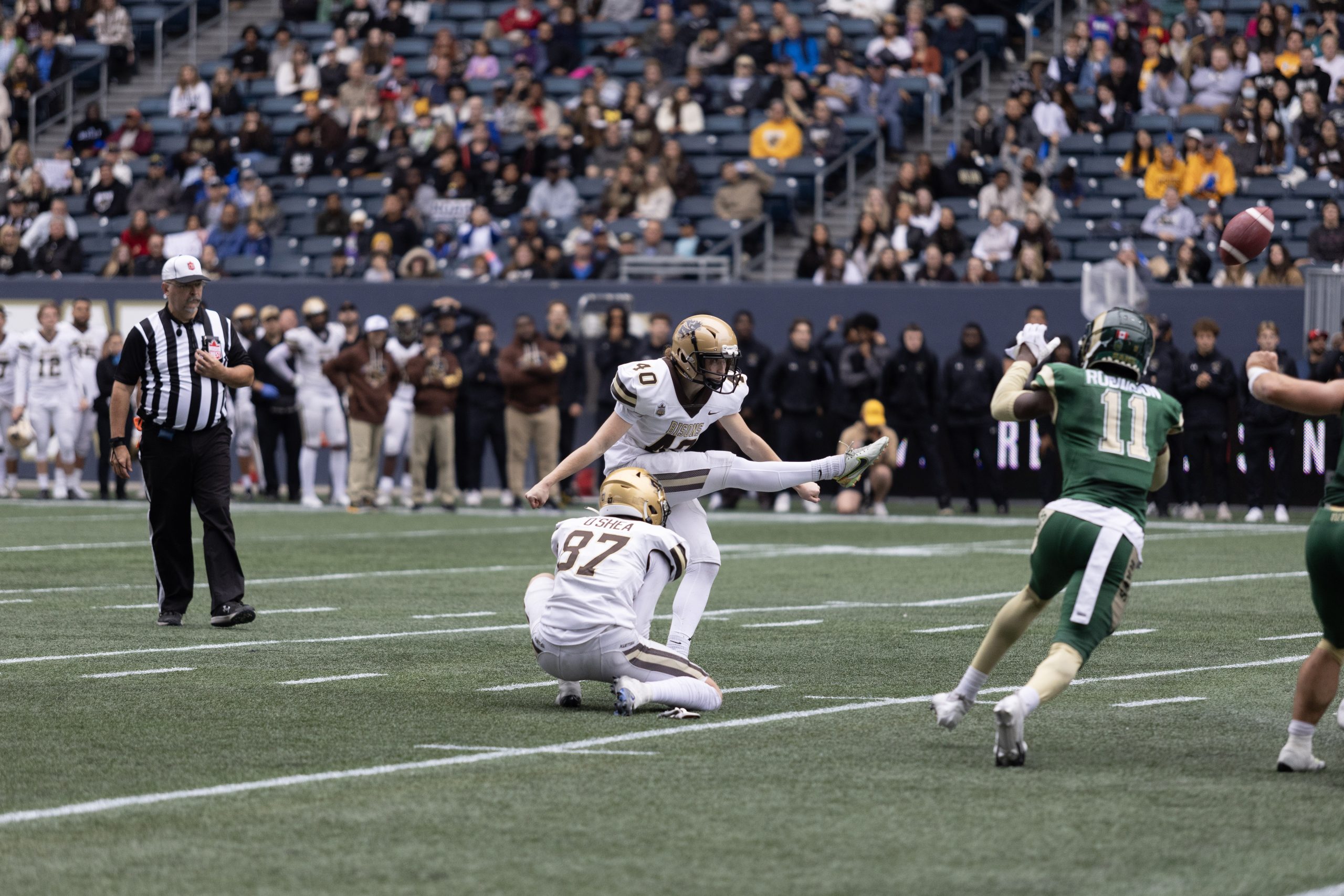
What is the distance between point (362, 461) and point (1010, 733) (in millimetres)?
14971

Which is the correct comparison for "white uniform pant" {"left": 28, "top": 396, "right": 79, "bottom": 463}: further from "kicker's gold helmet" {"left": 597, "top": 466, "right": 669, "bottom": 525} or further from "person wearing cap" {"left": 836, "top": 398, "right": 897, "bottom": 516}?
"kicker's gold helmet" {"left": 597, "top": 466, "right": 669, "bottom": 525}

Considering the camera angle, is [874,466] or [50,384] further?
[50,384]

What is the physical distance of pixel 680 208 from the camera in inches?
958

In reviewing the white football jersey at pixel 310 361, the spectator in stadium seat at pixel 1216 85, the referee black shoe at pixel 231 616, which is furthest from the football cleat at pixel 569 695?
the spectator in stadium seat at pixel 1216 85

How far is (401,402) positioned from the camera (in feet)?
70.6

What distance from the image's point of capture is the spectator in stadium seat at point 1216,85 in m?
23.1

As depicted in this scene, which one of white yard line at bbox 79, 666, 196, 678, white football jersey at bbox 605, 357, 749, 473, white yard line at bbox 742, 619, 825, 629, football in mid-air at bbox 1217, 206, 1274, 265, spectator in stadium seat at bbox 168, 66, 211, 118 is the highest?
spectator in stadium seat at bbox 168, 66, 211, 118

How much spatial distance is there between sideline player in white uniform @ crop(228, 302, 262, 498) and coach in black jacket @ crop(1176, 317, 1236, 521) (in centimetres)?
1020

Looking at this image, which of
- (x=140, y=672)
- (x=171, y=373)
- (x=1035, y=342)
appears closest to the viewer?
(x=1035, y=342)

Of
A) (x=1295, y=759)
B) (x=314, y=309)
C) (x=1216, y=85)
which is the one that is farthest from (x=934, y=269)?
(x=1295, y=759)

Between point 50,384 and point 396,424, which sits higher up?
point 50,384

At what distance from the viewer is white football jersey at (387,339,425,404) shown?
21.3 meters

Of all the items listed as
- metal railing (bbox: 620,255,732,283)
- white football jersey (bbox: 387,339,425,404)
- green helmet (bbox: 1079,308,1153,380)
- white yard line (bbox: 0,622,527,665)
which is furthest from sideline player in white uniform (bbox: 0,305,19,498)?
green helmet (bbox: 1079,308,1153,380)

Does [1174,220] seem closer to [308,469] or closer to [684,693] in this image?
[308,469]
